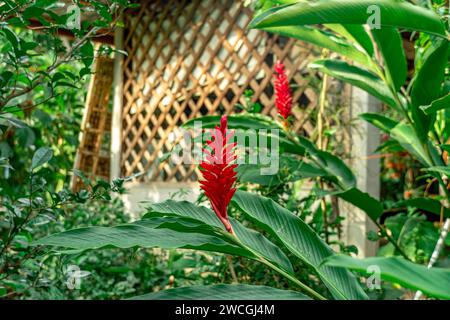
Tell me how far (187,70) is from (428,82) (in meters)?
3.42

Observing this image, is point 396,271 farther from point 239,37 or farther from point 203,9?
point 203,9

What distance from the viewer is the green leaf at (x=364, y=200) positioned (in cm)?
173

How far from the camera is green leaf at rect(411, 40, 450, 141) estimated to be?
1.50m

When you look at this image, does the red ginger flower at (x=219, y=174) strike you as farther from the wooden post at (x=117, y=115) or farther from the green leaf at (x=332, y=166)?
the wooden post at (x=117, y=115)

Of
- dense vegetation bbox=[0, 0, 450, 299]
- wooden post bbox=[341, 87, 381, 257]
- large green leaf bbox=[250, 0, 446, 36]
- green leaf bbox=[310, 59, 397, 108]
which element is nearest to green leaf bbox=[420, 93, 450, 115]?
dense vegetation bbox=[0, 0, 450, 299]

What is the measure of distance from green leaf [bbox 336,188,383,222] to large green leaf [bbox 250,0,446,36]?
0.69 m

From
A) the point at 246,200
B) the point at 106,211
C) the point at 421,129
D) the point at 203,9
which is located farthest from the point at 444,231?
the point at 203,9

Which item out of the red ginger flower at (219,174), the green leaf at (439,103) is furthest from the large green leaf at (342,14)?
the red ginger flower at (219,174)

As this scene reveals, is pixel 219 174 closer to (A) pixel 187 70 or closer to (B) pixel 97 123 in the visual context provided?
(A) pixel 187 70

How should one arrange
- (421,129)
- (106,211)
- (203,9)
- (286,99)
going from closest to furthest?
(421,129), (286,99), (106,211), (203,9)

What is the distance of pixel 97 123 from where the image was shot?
18.5ft

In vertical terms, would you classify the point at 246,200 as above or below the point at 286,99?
below

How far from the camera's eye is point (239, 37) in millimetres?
4301
